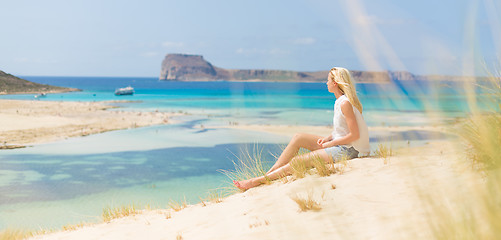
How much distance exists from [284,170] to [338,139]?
782 millimetres

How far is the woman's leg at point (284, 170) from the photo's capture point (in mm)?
4715

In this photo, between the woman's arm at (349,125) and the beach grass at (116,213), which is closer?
the woman's arm at (349,125)

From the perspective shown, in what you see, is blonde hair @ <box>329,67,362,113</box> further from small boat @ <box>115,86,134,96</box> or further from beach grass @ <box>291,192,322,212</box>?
small boat @ <box>115,86,134,96</box>

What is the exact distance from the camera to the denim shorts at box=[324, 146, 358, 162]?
4730 mm

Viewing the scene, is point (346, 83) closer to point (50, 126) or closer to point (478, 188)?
point (478, 188)

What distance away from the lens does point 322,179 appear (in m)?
4.39

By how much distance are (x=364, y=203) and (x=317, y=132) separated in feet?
51.8

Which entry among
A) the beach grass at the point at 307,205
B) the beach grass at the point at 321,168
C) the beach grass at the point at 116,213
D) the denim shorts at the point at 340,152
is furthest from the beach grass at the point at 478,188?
the beach grass at the point at 116,213

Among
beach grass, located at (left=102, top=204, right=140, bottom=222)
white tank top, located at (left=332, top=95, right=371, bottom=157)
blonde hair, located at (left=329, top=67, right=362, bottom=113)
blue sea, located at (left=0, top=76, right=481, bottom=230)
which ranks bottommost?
blue sea, located at (left=0, top=76, right=481, bottom=230)

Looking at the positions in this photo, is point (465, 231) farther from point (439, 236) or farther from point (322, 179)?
point (322, 179)

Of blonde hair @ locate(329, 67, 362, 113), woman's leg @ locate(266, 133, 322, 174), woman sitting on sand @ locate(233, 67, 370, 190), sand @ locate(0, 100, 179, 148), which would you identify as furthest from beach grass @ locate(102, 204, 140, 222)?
sand @ locate(0, 100, 179, 148)

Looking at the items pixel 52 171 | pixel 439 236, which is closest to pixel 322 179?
pixel 439 236

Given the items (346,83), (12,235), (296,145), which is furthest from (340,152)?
(12,235)

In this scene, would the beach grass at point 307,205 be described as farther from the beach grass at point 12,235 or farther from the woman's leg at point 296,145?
the beach grass at point 12,235
